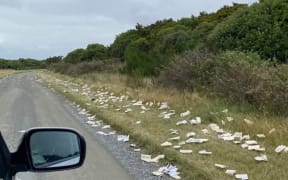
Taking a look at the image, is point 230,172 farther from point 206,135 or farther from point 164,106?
point 164,106

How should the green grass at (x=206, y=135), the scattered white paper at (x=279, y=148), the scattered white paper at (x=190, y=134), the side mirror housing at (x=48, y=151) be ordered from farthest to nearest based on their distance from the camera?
the scattered white paper at (x=190, y=134)
the scattered white paper at (x=279, y=148)
the green grass at (x=206, y=135)
the side mirror housing at (x=48, y=151)

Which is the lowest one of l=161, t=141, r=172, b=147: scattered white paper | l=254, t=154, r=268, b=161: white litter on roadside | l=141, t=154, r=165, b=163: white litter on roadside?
l=141, t=154, r=165, b=163: white litter on roadside

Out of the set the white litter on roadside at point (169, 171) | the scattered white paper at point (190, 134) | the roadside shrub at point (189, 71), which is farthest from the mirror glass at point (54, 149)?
the roadside shrub at point (189, 71)

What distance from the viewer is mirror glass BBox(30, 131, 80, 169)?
2557mm

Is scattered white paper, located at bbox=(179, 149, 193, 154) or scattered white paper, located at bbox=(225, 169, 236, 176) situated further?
scattered white paper, located at bbox=(179, 149, 193, 154)

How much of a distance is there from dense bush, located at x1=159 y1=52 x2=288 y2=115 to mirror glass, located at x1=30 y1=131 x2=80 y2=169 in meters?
8.77

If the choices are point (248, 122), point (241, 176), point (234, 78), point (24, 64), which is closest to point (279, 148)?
point (241, 176)

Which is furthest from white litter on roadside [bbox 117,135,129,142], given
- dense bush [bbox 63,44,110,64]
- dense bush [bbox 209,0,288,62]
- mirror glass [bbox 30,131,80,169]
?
dense bush [bbox 63,44,110,64]

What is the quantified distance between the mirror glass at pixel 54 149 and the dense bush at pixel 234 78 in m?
8.77

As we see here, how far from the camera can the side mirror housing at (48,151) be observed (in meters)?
2.44

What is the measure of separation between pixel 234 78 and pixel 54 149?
448 inches

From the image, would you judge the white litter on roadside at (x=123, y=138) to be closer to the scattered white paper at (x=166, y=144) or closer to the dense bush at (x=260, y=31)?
the scattered white paper at (x=166, y=144)

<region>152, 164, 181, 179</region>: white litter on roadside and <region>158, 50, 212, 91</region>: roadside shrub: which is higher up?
<region>158, 50, 212, 91</region>: roadside shrub

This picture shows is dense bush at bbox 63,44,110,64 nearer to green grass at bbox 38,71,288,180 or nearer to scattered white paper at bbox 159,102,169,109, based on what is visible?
scattered white paper at bbox 159,102,169,109
